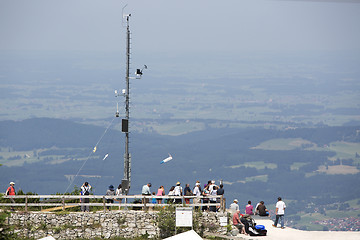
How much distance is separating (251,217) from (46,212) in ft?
33.7

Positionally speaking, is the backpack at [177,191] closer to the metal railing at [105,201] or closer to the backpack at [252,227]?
the metal railing at [105,201]

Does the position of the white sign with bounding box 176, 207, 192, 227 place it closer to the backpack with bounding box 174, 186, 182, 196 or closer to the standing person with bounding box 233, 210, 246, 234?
the backpack with bounding box 174, 186, 182, 196

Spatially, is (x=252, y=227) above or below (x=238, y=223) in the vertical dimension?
below

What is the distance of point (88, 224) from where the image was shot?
3897cm

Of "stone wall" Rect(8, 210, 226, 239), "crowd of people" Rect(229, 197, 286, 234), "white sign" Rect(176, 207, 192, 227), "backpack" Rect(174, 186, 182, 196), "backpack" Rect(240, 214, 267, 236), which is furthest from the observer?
"backpack" Rect(174, 186, 182, 196)

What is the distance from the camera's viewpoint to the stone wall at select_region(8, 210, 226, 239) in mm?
38781

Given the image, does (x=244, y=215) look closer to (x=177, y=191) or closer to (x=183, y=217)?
(x=177, y=191)

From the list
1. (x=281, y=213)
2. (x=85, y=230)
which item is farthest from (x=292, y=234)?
(x=85, y=230)

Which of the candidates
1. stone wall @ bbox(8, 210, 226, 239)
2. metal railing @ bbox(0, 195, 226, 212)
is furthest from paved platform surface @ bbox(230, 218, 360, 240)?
stone wall @ bbox(8, 210, 226, 239)

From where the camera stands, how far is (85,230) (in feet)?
127

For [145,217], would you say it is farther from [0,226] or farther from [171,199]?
[0,226]

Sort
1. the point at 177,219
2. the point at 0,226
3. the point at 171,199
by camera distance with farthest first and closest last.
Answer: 1. the point at 171,199
2. the point at 177,219
3. the point at 0,226

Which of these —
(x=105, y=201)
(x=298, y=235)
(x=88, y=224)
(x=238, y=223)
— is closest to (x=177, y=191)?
(x=238, y=223)

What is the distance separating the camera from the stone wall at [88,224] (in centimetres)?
3878
